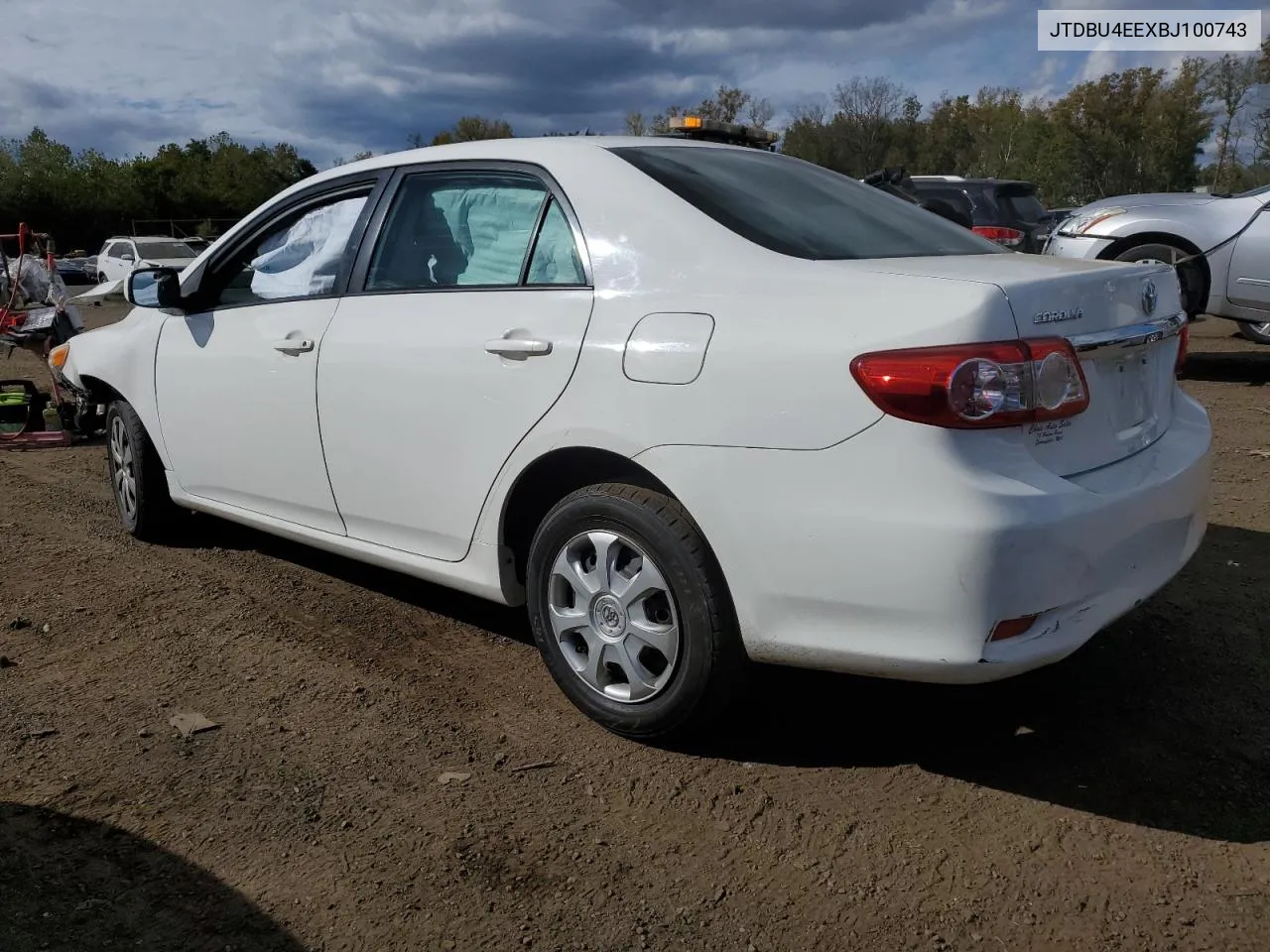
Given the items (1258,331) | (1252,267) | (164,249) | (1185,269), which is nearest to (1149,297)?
(1252,267)

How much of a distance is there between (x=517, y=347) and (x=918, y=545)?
4.20 ft

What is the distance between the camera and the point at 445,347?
327cm

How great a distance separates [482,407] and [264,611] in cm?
157

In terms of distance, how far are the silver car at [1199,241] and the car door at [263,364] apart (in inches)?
253

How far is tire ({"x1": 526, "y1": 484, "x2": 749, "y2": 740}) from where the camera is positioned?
276 centimetres

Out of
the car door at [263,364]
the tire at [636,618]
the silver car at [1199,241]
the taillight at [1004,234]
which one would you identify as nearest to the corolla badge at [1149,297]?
the tire at [636,618]

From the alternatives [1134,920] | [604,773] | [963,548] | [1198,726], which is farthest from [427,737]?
[1198,726]

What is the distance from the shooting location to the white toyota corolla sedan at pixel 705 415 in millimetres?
2412

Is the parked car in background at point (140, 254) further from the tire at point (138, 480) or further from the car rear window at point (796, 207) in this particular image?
the car rear window at point (796, 207)

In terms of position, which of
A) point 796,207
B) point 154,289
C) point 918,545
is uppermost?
point 796,207

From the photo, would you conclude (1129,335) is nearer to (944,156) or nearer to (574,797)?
(574,797)

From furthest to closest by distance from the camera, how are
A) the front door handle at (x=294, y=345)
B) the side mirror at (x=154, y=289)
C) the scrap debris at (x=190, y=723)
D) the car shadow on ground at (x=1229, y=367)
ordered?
1. the car shadow on ground at (x=1229, y=367)
2. the side mirror at (x=154, y=289)
3. the front door handle at (x=294, y=345)
4. the scrap debris at (x=190, y=723)

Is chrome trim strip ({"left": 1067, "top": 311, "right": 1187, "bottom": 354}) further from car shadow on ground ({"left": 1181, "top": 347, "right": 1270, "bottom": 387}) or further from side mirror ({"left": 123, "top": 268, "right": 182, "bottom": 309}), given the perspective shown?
car shadow on ground ({"left": 1181, "top": 347, "right": 1270, "bottom": 387})

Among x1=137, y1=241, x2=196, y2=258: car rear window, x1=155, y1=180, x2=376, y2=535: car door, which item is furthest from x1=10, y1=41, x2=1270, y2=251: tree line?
x1=155, y1=180, x2=376, y2=535: car door
